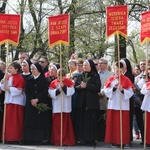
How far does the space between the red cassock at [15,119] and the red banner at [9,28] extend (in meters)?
0.98

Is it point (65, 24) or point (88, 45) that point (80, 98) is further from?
point (88, 45)

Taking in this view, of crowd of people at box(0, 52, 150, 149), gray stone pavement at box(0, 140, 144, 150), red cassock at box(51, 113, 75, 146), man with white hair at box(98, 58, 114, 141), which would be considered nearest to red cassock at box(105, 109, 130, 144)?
crowd of people at box(0, 52, 150, 149)

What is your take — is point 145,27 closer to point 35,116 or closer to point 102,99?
point 102,99

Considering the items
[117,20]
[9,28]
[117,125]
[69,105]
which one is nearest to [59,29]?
[9,28]

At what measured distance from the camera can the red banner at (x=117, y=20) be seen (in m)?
9.09

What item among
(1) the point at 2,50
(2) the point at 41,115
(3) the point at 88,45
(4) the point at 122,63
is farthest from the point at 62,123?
(1) the point at 2,50

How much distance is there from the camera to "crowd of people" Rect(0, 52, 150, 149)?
895 centimetres

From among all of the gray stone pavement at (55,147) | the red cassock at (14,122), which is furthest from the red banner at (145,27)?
the red cassock at (14,122)

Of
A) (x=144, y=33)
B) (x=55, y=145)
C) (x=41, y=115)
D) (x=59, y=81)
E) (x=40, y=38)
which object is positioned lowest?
(x=55, y=145)

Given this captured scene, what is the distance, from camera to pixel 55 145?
9289mm

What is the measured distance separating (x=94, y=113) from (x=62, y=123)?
0.81 m

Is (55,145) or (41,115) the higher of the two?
(41,115)

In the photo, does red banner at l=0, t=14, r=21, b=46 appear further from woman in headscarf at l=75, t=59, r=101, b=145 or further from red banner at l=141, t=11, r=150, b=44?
red banner at l=141, t=11, r=150, b=44

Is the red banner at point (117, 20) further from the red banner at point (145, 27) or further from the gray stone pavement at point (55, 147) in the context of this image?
the gray stone pavement at point (55, 147)
